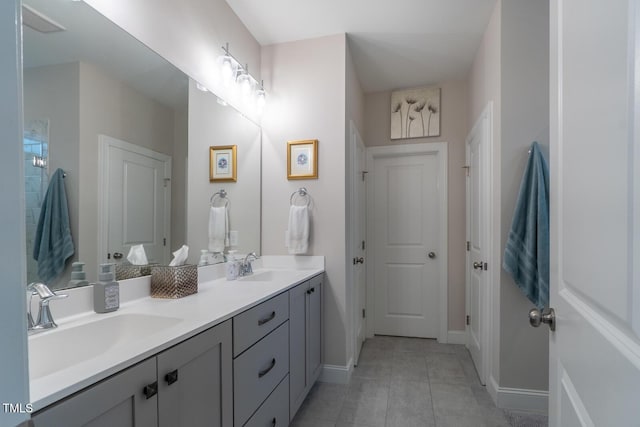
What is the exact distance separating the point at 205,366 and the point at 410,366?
2165 mm

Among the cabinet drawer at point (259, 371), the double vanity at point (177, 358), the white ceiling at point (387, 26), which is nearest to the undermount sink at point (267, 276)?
the double vanity at point (177, 358)

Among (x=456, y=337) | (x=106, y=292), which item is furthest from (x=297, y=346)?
(x=456, y=337)

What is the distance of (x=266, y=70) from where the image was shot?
2586mm

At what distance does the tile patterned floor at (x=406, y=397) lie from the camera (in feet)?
6.24

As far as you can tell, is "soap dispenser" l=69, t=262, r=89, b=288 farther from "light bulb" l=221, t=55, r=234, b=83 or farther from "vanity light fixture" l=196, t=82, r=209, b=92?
"light bulb" l=221, t=55, r=234, b=83

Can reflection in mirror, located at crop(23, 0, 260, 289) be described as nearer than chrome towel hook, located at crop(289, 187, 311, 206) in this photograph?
Yes

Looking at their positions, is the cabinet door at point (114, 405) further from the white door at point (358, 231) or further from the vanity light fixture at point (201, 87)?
the white door at point (358, 231)

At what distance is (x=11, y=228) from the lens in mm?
338

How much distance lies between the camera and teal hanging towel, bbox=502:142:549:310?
1.78 metres

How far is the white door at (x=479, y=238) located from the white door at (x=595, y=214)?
1525 mm

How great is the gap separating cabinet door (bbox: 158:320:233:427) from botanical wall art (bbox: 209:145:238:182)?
1166 millimetres

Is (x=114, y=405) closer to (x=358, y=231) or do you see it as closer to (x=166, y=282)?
(x=166, y=282)

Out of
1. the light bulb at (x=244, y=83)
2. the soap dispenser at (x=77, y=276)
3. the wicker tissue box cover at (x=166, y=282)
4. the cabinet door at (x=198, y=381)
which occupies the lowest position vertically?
the cabinet door at (x=198, y=381)

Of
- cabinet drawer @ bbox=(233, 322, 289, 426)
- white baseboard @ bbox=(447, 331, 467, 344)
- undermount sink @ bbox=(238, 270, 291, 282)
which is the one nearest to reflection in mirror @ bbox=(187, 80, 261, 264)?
undermount sink @ bbox=(238, 270, 291, 282)
